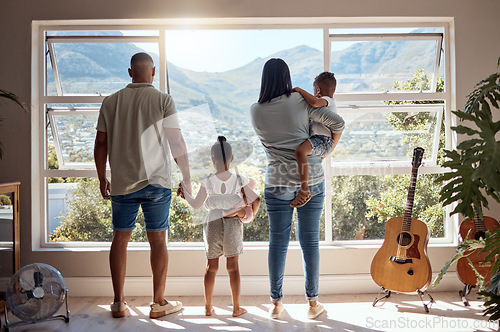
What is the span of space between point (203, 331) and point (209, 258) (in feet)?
1.41

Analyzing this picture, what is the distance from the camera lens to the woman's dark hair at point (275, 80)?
267 centimetres

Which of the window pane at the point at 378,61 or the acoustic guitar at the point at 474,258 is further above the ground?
the window pane at the point at 378,61

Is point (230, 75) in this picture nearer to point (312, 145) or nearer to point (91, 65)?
point (91, 65)

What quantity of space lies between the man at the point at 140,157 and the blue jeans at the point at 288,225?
592mm

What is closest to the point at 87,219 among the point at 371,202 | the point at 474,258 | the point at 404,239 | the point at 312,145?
the point at 312,145

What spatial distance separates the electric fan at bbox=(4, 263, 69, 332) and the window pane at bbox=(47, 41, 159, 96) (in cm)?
147

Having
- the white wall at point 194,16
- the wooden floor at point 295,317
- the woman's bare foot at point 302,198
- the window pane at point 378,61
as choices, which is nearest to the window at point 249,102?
the window pane at point 378,61

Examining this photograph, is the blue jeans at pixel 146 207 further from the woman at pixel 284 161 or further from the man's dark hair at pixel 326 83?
A: the man's dark hair at pixel 326 83

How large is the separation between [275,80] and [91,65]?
5.59 ft

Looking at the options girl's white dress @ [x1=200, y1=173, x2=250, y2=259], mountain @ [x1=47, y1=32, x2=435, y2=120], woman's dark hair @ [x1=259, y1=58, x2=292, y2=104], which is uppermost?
mountain @ [x1=47, y1=32, x2=435, y2=120]

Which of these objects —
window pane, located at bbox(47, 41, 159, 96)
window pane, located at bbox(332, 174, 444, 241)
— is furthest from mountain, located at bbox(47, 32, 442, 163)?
window pane, located at bbox(332, 174, 444, 241)

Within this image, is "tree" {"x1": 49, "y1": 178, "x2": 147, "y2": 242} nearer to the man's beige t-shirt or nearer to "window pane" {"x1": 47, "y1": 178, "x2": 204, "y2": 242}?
"window pane" {"x1": 47, "y1": 178, "x2": 204, "y2": 242}

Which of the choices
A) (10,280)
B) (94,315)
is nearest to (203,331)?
(94,315)

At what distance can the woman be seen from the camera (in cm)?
267
